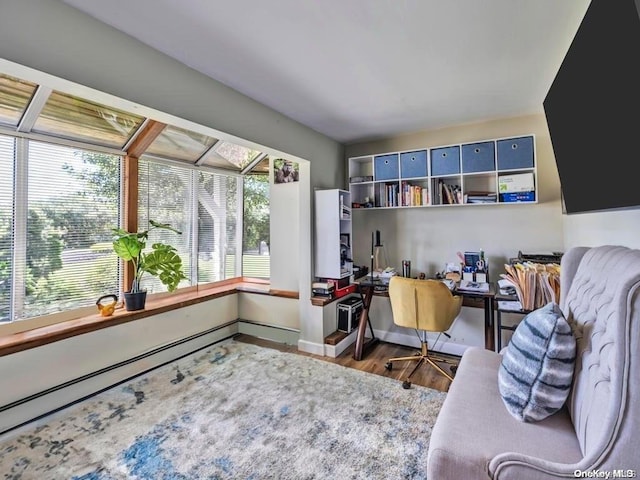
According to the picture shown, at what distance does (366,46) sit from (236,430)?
249 centimetres

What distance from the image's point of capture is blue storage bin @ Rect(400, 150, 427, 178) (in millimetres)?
3055

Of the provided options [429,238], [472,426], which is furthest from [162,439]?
[429,238]

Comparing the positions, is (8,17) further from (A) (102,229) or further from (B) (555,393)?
(B) (555,393)

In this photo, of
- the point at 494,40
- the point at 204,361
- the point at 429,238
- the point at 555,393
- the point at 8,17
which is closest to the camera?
the point at 555,393

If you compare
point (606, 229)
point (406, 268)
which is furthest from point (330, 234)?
point (606, 229)

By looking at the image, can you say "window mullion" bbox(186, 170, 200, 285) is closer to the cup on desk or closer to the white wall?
the cup on desk

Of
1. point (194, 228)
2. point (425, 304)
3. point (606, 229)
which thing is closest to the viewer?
point (606, 229)

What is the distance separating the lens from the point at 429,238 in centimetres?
332

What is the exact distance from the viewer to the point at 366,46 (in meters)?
1.76

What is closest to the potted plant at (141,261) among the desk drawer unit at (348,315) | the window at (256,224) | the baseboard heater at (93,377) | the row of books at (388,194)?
the baseboard heater at (93,377)

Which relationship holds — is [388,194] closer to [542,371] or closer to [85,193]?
[542,371]

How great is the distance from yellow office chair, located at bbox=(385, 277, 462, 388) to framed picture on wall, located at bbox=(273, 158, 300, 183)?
5.61 feet

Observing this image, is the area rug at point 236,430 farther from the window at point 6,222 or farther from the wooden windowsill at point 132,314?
the window at point 6,222

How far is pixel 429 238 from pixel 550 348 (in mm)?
2276
